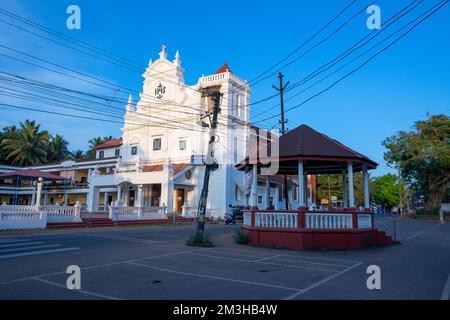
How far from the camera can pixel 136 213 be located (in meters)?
29.6

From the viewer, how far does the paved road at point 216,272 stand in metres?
6.60

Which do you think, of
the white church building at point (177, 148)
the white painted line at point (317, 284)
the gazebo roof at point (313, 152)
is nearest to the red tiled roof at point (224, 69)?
the white church building at point (177, 148)

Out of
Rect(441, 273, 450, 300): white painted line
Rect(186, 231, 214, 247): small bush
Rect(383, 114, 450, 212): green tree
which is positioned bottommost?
Rect(441, 273, 450, 300): white painted line

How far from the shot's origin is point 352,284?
7.54 metres

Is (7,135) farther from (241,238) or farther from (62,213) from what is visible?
(241,238)

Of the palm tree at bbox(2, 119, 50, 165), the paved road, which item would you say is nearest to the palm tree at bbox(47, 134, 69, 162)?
the palm tree at bbox(2, 119, 50, 165)

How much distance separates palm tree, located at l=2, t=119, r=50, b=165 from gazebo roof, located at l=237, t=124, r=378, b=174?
50340 mm

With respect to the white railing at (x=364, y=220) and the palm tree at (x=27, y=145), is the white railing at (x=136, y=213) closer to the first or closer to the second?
the white railing at (x=364, y=220)

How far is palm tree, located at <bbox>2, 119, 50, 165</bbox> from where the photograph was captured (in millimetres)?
55031

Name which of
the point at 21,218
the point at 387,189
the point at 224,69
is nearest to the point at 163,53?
Result: the point at 224,69

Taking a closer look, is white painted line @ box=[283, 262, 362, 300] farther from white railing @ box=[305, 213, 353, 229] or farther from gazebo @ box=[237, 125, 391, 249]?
white railing @ box=[305, 213, 353, 229]

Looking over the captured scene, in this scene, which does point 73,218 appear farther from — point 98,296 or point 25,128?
point 25,128

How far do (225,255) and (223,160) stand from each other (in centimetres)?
2408
